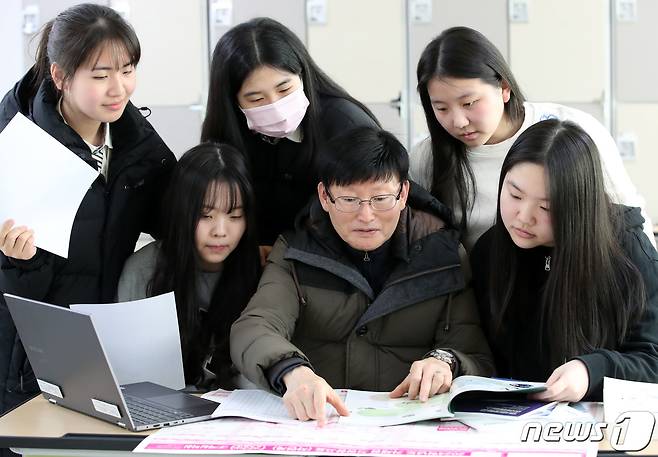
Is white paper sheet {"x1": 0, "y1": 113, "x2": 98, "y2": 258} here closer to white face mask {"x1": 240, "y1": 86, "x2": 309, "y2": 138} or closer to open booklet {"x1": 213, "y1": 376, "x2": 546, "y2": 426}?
white face mask {"x1": 240, "y1": 86, "x2": 309, "y2": 138}

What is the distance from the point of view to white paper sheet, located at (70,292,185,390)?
178 centimetres

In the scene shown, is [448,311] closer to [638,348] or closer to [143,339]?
[638,348]

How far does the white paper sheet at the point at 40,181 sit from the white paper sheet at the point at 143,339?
179 millimetres

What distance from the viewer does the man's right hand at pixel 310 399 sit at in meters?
1.51

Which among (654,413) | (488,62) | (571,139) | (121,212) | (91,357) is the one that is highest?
(488,62)

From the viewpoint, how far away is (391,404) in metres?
1.60

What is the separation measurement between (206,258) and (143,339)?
263 millimetres

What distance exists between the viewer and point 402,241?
1.87 m

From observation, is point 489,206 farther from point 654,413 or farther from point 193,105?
point 193,105

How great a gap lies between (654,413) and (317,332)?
2.22 ft

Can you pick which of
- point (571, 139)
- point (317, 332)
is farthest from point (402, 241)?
point (571, 139)

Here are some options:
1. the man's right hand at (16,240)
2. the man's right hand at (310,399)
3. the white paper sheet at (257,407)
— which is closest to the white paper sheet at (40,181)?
the man's right hand at (16,240)

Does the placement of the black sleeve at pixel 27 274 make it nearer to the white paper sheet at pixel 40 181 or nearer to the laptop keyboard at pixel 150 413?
the white paper sheet at pixel 40 181

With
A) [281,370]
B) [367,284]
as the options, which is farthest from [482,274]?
[281,370]
